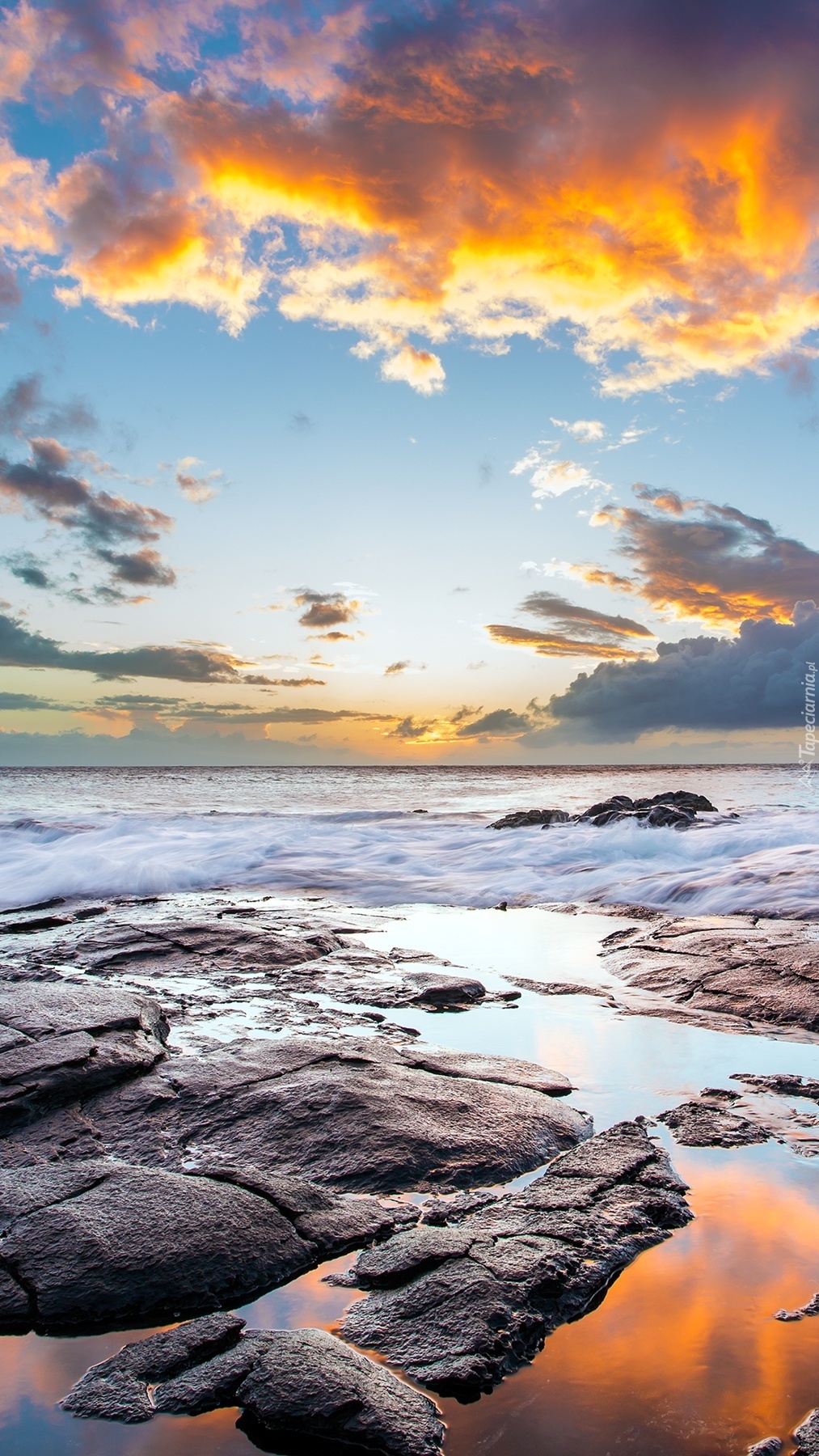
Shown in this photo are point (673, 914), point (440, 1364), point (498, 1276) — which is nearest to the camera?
point (440, 1364)

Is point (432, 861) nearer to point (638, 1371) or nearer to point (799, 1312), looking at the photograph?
point (799, 1312)

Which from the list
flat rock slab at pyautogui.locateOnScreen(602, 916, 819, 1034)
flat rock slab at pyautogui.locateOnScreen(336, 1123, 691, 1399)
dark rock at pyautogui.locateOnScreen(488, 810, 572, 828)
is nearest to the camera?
flat rock slab at pyautogui.locateOnScreen(336, 1123, 691, 1399)

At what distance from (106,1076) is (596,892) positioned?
7.33 metres

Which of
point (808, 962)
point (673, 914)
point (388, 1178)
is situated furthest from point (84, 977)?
point (673, 914)

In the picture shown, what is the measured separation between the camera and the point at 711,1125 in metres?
3.37

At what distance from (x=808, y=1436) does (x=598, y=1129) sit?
1.56m

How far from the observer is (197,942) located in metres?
6.74

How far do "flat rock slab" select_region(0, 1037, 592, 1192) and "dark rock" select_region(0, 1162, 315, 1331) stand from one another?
0.30 m

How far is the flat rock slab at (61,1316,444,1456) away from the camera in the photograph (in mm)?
1857

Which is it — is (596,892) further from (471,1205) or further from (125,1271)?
(125,1271)

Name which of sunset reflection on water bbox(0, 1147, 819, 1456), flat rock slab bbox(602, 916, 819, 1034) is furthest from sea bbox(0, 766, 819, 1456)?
flat rock slab bbox(602, 916, 819, 1034)

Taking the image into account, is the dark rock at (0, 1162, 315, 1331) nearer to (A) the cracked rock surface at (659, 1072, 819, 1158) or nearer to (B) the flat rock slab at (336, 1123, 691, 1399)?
(B) the flat rock slab at (336, 1123, 691, 1399)

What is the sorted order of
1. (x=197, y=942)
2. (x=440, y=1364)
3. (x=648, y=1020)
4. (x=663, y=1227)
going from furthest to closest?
1. (x=197, y=942)
2. (x=648, y=1020)
3. (x=663, y=1227)
4. (x=440, y=1364)

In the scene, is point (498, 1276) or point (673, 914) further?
point (673, 914)
